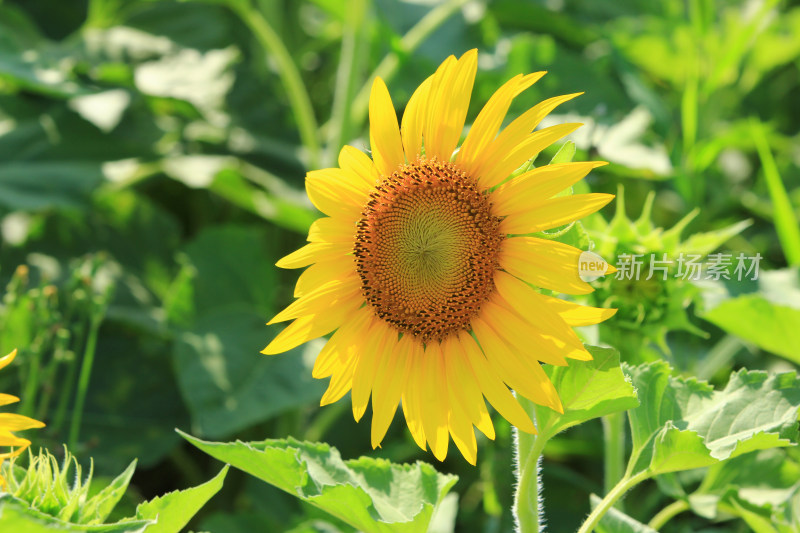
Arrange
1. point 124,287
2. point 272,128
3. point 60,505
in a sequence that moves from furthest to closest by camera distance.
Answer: point 272,128, point 124,287, point 60,505

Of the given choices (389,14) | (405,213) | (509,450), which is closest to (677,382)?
(405,213)

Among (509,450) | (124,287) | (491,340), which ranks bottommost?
(509,450)

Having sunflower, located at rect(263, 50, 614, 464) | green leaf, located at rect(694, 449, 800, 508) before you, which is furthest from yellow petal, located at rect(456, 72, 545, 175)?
green leaf, located at rect(694, 449, 800, 508)

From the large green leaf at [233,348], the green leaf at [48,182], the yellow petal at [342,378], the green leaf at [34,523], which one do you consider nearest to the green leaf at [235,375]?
the large green leaf at [233,348]

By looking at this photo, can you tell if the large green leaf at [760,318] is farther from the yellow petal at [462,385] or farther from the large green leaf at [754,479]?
the yellow petal at [462,385]

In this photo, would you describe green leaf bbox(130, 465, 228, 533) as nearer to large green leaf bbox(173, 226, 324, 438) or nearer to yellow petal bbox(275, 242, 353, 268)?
yellow petal bbox(275, 242, 353, 268)

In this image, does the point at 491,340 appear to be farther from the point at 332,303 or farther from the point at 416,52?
the point at 416,52
